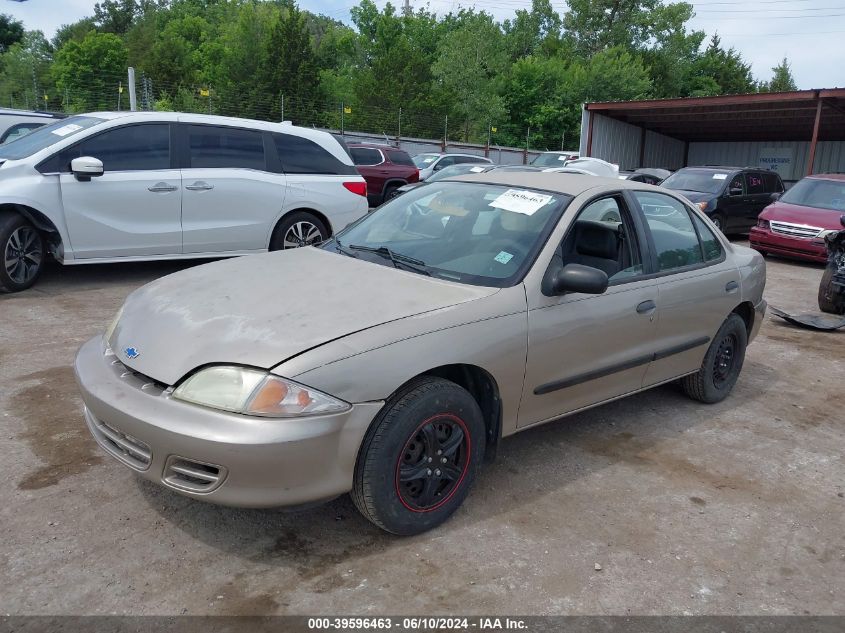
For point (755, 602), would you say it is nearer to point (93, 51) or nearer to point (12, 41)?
point (93, 51)

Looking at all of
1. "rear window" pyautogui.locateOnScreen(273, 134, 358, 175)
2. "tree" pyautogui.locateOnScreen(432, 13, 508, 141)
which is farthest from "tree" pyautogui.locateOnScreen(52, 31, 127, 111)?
"rear window" pyautogui.locateOnScreen(273, 134, 358, 175)

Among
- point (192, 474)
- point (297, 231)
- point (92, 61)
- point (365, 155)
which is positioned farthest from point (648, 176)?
point (92, 61)

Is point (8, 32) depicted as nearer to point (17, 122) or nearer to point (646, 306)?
point (17, 122)

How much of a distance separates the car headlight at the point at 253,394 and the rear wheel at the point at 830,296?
7.17 metres

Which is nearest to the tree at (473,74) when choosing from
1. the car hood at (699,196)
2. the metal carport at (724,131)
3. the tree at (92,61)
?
the metal carport at (724,131)

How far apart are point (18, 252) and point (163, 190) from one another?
1.44 m

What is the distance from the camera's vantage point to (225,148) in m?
7.79

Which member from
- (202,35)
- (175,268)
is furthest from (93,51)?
(175,268)

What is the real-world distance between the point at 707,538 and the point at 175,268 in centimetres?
684

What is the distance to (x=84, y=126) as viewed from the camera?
7000 mm

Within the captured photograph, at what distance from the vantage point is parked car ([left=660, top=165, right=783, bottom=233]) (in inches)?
559

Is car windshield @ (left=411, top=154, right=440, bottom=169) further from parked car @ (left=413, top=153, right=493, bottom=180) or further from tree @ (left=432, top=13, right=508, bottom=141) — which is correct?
tree @ (left=432, top=13, right=508, bottom=141)

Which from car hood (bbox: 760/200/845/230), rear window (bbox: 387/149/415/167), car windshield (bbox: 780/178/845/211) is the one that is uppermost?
rear window (bbox: 387/149/415/167)

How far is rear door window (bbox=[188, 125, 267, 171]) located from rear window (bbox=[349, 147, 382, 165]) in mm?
8638
